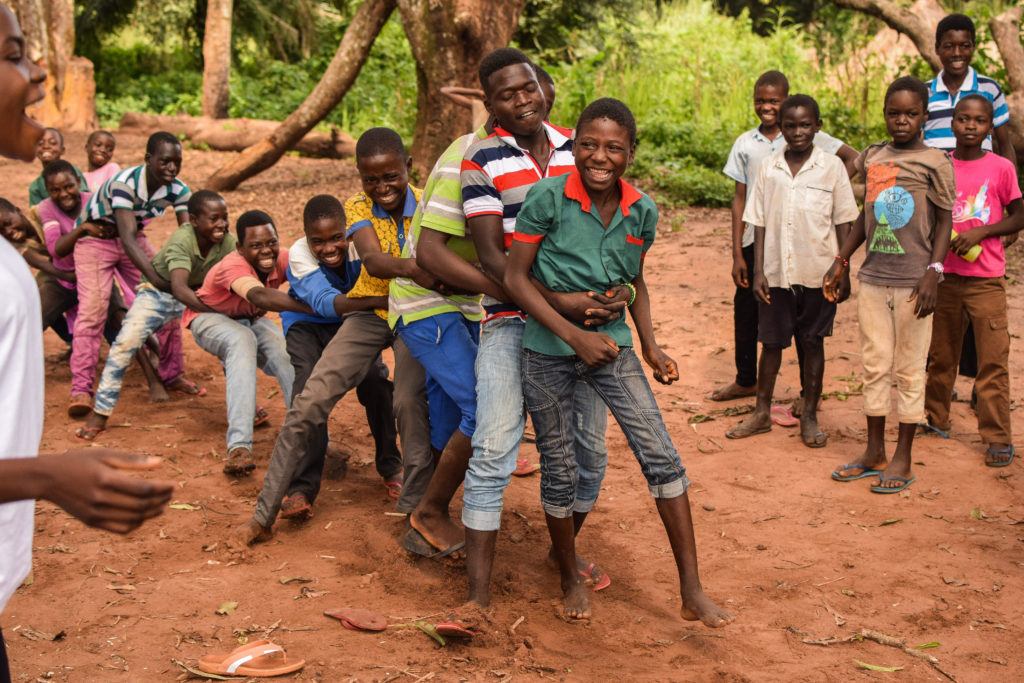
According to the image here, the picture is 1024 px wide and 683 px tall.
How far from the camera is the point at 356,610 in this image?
3.83 metres

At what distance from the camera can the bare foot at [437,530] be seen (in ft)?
14.1

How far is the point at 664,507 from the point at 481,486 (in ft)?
2.14

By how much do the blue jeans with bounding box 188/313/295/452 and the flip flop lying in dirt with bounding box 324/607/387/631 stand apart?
5.57 ft

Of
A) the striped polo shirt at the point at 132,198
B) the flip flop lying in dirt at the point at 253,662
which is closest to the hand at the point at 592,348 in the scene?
the flip flop lying in dirt at the point at 253,662

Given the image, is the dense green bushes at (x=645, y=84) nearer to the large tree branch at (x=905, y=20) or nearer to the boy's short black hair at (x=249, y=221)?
the large tree branch at (x=905, y=20)

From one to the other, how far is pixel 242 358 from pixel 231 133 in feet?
35.9

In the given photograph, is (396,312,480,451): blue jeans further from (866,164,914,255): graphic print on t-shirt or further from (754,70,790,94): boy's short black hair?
(754,70,790,94): boy's short black hair

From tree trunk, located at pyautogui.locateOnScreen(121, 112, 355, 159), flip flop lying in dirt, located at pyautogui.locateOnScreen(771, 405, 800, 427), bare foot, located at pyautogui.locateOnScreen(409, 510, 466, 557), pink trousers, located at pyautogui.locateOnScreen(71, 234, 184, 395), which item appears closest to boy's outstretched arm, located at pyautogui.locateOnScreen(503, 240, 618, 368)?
bare foot, located at pyautogui.locateOnScreen(409, 510, 466, 557)

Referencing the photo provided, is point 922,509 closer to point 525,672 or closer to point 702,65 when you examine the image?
point 525,672

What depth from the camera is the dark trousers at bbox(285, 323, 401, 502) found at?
15.9 feet

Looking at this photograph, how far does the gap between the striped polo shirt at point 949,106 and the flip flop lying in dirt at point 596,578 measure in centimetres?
322

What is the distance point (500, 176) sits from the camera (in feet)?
12.2

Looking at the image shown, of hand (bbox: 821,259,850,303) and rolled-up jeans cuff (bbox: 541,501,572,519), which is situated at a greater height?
hand (bbox: 821,259,850,303)

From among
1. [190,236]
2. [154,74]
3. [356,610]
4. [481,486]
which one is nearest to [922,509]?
[481,486]
